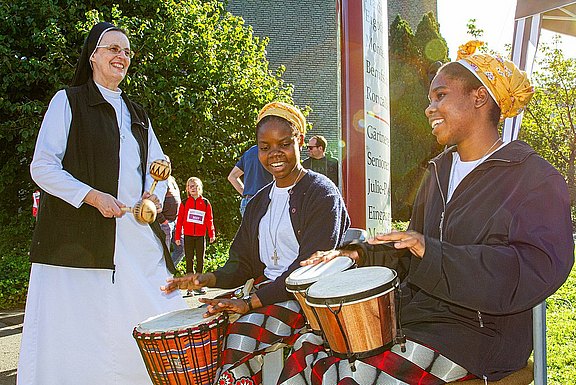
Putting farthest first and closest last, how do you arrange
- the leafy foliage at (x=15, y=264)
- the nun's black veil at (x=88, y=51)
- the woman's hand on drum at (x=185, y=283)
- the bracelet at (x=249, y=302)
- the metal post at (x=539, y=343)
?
1. the leafy foliage at (x=15, y=264)
2. the nun's black veil at (x=88, y=51)
3. the woman's hand on drum at (x=185, y=283)
4. the bracelet at (x=249, y=302)
5. the metal post at (x=539, y=343)

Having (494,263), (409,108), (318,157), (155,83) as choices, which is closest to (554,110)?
(409,108)

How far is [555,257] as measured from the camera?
2223 millimetres

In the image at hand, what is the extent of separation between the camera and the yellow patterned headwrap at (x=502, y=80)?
8.40 ft

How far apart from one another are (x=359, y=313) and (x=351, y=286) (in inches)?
4.3

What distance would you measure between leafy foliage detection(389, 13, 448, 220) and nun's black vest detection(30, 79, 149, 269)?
819 inches

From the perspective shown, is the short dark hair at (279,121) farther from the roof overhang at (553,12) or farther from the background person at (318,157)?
the background person at (318,157)

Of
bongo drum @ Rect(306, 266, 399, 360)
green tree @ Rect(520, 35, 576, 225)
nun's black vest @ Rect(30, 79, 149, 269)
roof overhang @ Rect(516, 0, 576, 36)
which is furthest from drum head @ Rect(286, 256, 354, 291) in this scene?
green tree @ Rect(520, 35, 576, 225)

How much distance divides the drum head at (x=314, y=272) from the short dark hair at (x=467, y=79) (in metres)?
0.84

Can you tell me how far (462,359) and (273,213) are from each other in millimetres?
1405

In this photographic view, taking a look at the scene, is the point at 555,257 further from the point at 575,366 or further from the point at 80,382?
the point at 575,366

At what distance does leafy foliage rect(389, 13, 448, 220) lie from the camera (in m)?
24.6

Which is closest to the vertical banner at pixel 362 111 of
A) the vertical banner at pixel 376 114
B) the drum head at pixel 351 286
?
the vertical banner at pixel 376 114

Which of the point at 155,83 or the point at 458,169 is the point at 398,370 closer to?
the point at 458,169

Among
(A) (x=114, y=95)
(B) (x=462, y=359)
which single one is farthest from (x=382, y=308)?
(A) (x=114, y=95)
